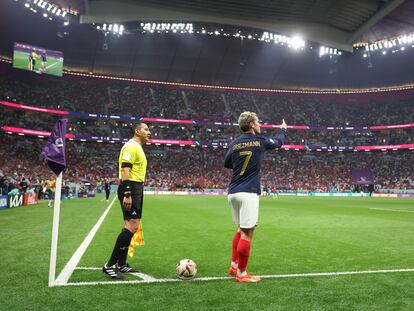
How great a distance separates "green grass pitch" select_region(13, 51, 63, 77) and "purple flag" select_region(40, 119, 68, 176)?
48.7 m

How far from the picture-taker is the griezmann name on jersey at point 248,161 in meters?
5.47

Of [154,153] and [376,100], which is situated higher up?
[376,100]

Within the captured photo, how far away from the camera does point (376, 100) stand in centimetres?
7244

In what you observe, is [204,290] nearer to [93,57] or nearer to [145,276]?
[145,276]

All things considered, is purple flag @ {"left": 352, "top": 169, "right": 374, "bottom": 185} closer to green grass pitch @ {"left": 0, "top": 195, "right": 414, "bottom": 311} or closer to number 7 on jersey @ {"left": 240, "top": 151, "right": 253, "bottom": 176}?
green grass pitch @ {"left": 0, "top": 195, "right": 414, "bottom": 311}

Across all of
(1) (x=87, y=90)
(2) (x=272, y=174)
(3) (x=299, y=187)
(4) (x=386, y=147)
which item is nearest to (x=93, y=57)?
(1) (x=87, y=90)

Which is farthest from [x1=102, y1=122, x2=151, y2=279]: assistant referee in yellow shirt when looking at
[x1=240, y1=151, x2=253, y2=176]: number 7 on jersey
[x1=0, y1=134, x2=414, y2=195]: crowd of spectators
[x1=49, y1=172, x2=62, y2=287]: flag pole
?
[x1=0, y1=134, x2=414, y2=195]: crowd of spectators

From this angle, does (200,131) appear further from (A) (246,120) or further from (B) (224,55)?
(A) (246,120)

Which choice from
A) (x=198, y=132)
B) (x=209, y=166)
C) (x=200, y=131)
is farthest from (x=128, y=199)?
(x=200, y=131)

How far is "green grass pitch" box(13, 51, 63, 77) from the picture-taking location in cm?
4734

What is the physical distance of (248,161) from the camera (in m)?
5.54

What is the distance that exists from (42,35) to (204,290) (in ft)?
192

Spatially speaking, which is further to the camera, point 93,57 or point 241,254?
point 93,57

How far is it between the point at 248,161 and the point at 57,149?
9.24 ft
